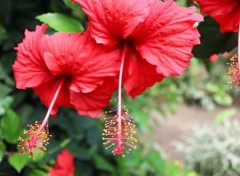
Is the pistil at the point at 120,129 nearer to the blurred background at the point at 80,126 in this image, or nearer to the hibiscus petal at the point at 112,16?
the hibiscus petal at the point at 112,16

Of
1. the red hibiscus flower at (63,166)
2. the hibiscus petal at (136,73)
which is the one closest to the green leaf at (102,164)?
the red hibiscus flower at (63,166)

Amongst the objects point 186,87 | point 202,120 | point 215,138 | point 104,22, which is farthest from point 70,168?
point 186,87

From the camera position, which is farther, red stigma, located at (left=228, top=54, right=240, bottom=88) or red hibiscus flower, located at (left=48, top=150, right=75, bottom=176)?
red hibiscus flower, located at (left=48, top=150, right=75, bottom=176)

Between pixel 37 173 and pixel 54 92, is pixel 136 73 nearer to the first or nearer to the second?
pixel 54 92

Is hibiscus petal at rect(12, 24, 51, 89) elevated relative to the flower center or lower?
elevated

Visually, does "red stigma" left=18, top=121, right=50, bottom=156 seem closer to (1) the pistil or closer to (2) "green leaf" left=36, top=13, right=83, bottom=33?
(1) the pistil

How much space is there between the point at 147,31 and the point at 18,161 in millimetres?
667

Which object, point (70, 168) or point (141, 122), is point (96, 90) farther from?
point (141, 122)

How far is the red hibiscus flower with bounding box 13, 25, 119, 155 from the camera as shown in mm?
817

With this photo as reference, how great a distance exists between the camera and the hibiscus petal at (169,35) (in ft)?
2.51

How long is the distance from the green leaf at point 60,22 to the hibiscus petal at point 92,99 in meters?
0.16

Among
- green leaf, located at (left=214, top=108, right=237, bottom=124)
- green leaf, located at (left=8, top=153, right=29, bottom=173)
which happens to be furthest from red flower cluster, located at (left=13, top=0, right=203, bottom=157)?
green leaf, located at (left=214, top=108, right=237, bottom=124)

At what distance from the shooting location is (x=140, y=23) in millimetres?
788

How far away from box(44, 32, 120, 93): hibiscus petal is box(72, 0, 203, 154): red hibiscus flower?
0.02 m
